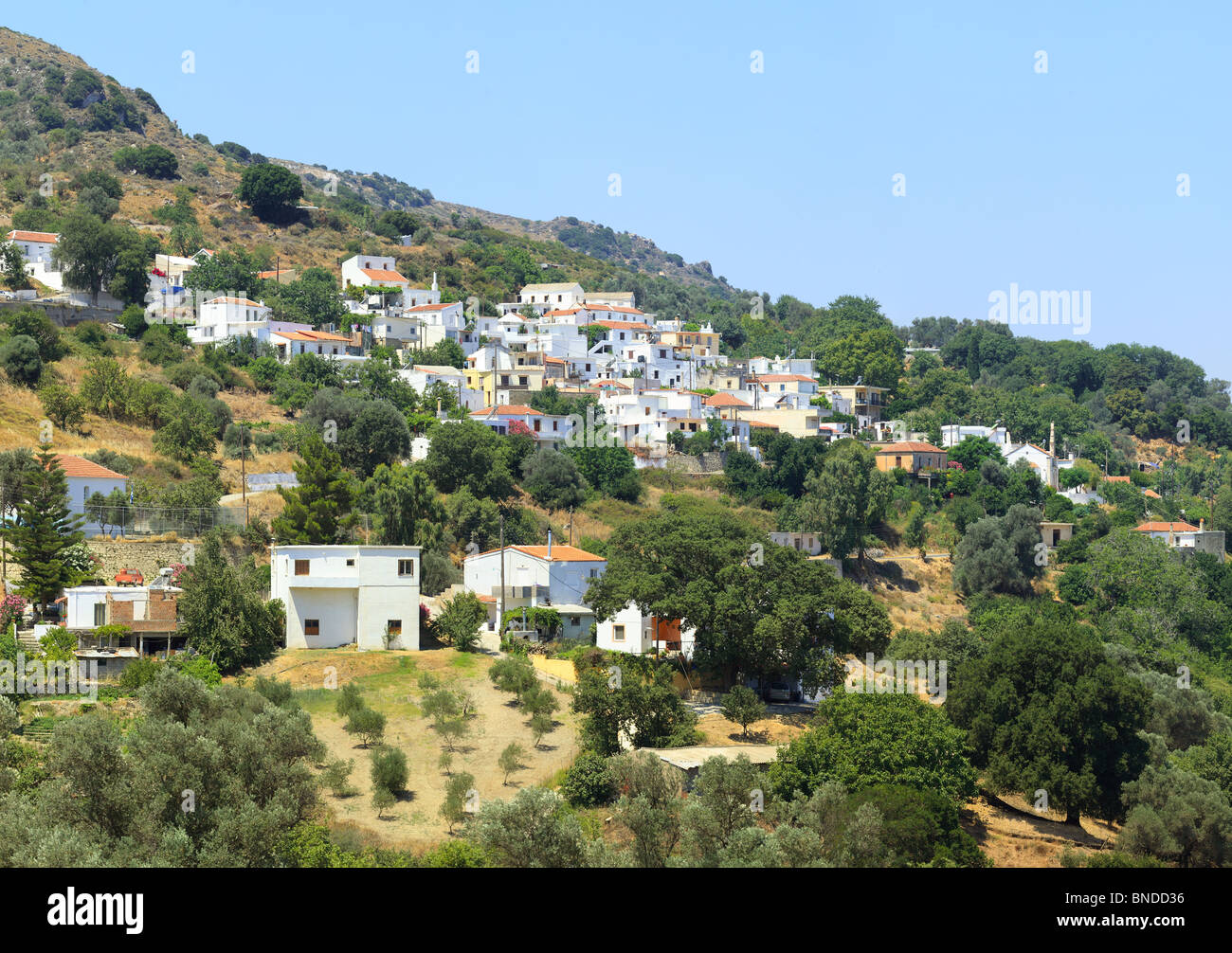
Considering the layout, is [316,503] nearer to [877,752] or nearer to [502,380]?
[877,752]

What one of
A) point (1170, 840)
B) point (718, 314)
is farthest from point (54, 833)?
point (718, 314)

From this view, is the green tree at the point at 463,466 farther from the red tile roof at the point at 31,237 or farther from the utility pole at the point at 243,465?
the red tile roof at the point at 31,237

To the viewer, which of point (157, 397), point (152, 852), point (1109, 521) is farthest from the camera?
point (1109, 521)

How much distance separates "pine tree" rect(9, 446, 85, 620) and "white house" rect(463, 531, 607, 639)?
13.9m

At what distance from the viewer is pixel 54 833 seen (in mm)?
17828

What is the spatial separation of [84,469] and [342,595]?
13041 millimetres

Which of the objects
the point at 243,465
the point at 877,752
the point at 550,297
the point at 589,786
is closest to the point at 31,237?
the point at 243,465

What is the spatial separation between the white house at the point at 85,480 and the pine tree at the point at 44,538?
16.1 feet

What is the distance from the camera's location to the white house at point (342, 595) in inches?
1460

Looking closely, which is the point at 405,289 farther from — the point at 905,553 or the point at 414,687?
the point at 414,687

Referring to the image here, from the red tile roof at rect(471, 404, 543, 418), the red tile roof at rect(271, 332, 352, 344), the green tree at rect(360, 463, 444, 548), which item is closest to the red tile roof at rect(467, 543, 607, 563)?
the green tree at rect(360, 463, 444, 548)

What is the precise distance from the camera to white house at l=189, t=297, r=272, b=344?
2810 inches

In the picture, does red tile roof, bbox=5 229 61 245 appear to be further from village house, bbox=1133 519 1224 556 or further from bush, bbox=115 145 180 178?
village house, bbox=1133 519 1224 556
